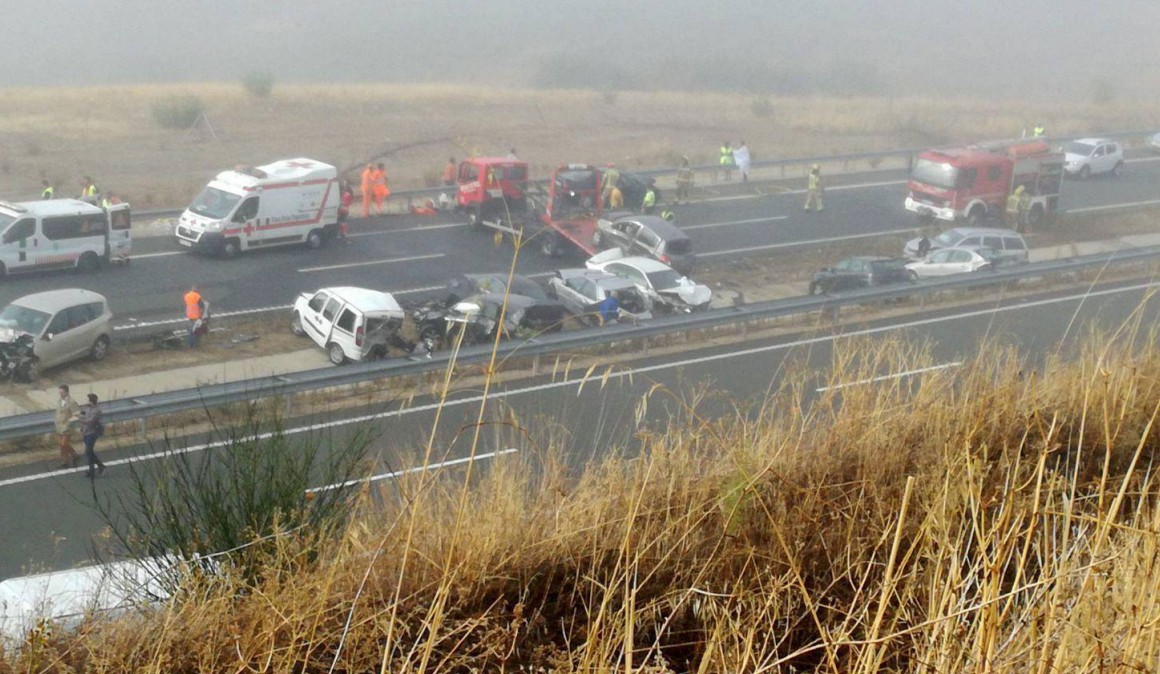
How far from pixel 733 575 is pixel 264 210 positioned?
20091 mm

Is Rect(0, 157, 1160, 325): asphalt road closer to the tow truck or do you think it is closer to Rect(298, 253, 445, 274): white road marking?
Rect(298, 253, 445, 274): white road marking

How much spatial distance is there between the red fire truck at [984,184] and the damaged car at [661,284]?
995 centimetres

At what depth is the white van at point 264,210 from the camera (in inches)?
891

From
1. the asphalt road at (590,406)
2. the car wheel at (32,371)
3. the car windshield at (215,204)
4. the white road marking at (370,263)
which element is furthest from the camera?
the car windshield at (215,204)

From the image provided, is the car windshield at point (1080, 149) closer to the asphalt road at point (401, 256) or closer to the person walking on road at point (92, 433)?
the asphalt road at point (401, 256)

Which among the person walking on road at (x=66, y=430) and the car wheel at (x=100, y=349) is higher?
the person walking on road at (x=66, y=430)

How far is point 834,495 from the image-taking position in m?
5.40

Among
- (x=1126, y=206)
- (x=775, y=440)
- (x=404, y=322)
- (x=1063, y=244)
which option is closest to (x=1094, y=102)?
(x=1126, y=206)

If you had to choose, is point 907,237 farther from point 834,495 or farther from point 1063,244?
point 834,495

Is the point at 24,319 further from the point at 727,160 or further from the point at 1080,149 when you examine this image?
the point at 1080,149

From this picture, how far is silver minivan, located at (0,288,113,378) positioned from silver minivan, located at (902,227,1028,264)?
603 inches

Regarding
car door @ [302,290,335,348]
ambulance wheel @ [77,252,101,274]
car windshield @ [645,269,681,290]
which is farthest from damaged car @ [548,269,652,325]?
ambulance wheel @ [77,252,101,274]

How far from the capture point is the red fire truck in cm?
2823

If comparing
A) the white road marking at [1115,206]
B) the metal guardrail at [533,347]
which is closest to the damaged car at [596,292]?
the metal guardrail at [533,347]
